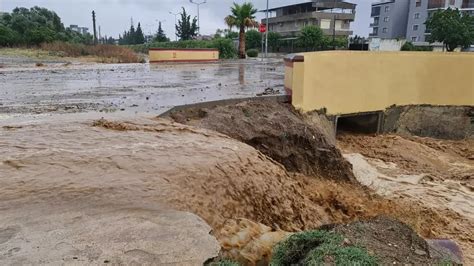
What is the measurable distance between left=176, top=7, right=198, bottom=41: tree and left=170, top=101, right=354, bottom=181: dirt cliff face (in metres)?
51.7

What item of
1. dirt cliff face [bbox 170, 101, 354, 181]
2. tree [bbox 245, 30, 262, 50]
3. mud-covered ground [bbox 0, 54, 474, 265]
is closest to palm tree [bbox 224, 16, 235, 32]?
mud-covered ground [bbox 0, 54, 474, 265]

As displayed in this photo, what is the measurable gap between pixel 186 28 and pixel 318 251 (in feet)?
189

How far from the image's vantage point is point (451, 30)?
43.6m

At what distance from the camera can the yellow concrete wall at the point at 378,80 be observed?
9297 millimetres

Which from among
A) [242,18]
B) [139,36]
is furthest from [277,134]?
[139,36]

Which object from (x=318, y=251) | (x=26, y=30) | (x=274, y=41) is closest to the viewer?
(x=318, y=251)

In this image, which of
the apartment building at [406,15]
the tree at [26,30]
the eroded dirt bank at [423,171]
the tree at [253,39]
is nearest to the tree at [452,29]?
the apartment building at [406,15]

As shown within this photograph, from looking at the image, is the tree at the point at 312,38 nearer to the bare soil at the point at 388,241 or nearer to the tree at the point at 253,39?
the tree at the point at 253,39

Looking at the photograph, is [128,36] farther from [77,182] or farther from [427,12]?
[77,182]

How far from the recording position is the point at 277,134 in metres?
A: 7.19

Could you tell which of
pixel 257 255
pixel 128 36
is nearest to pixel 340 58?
pixel 257 255

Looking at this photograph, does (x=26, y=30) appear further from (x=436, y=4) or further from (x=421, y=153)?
(x=436, y=4)

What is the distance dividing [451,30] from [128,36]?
6759 centimetres

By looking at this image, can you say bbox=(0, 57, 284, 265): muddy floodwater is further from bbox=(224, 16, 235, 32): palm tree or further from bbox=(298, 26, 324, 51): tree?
bbox=(298, 26, 324, 51): tree
